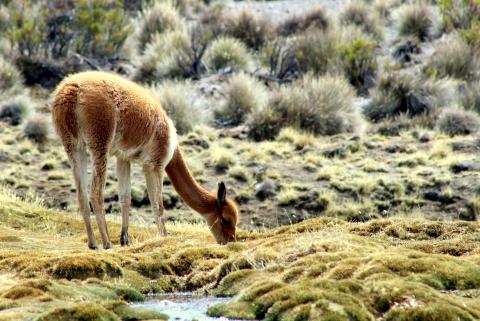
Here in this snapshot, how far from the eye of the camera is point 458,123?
2706 cm

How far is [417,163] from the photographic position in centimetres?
2422

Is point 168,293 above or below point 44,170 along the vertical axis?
above

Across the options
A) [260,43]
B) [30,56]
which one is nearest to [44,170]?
[30,56]

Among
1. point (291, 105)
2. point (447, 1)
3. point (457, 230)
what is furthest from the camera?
point (447, 1)

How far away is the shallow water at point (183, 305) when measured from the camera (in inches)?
350

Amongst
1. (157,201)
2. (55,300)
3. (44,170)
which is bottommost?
(44,170)

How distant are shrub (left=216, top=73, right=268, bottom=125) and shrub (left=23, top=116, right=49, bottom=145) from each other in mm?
6326

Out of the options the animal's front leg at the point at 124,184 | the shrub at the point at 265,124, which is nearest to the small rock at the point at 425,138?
the shrub at the point at 265,124

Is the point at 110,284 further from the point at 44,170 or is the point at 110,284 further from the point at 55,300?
the point at 44,170

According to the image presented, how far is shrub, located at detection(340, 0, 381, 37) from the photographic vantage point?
40.4 m

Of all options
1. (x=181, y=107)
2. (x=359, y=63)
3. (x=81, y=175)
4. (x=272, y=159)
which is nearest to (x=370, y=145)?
(x=272, y=159)

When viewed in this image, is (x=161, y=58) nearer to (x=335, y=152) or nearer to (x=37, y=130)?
(x=37, y=130)

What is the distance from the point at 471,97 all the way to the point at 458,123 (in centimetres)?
313

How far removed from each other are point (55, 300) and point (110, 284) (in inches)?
48.6
